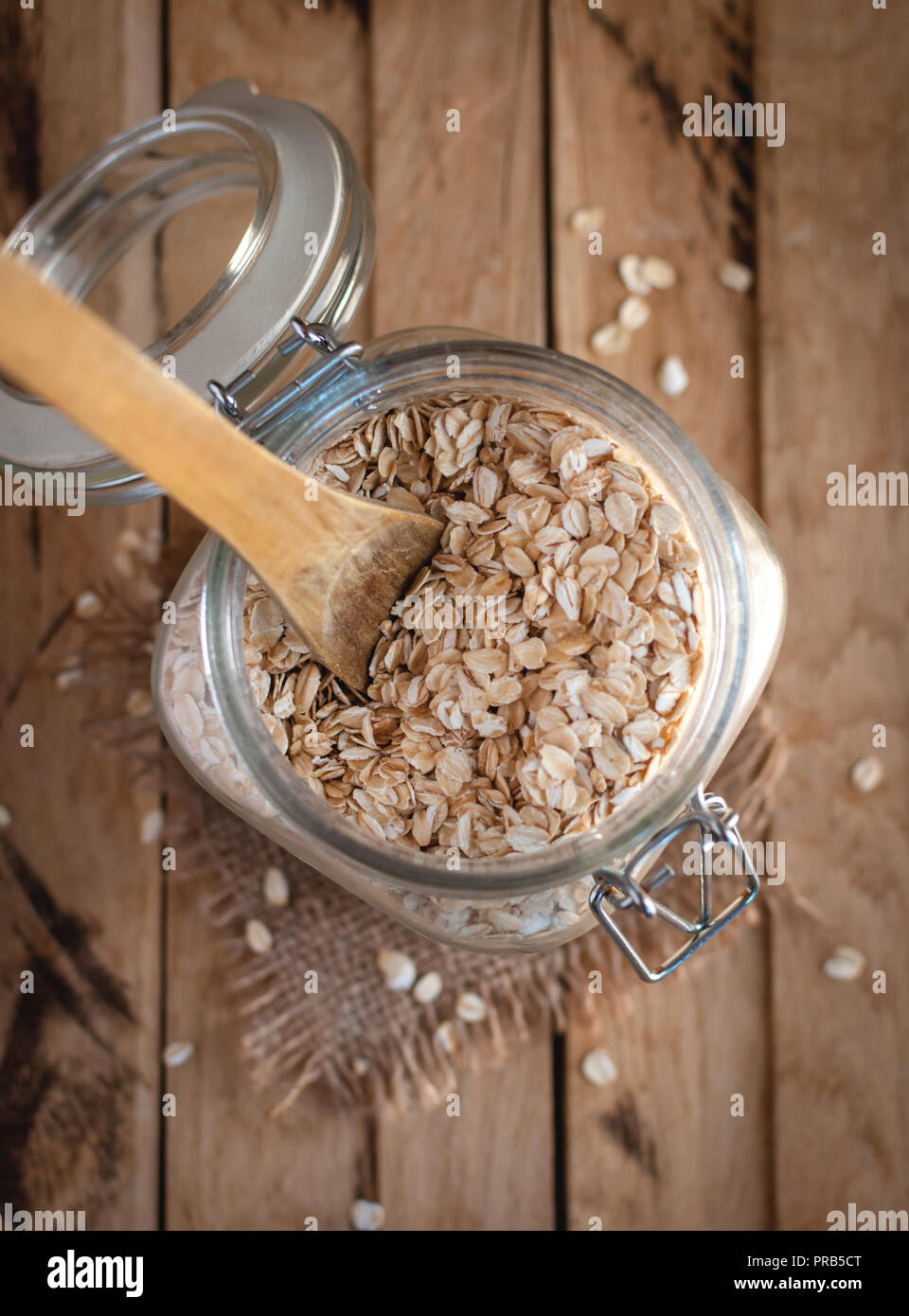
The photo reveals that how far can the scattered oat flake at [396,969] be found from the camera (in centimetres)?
71

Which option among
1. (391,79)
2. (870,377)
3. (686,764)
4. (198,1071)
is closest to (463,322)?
(391,79)

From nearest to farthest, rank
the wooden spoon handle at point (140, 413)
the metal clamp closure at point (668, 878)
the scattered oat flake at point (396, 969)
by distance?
the wooden spoon handle at point (140, 413) < the metal clamp closure at point (668, 878) < the scattered oat flake at point (396, 969)

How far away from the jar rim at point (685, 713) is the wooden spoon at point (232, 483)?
39mm

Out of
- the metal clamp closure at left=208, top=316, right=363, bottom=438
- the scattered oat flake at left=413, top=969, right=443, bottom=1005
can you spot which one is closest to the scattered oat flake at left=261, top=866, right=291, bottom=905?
the scattered oat flake at left=413, top=969, right=443, bottom=1005

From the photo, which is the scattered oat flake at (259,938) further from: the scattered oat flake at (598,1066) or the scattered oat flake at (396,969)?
the scattered oat flake at (598,1066)

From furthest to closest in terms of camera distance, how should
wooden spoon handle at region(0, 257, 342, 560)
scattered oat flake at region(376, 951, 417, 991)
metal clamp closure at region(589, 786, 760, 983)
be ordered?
scattered oat flake at region(376, 951, 417, 991) → metal clamp closure at region(589, 786, 760, 983) → wooden spoon handle at region(0, 257, 342, 560)

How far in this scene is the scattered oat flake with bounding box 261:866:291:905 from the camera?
715 millimetres

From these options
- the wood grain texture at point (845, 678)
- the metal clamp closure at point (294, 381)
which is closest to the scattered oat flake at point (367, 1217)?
the wood grain texture at point (845, 678)

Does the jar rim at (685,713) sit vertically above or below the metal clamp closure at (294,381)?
below

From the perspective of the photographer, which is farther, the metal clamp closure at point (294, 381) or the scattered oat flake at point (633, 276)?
the scattered oat flake at point (633, 276)

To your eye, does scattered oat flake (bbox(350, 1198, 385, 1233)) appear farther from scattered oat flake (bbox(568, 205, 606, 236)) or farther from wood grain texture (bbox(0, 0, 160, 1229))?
scattered oat flake (bbox(568, 205, 606, 236))

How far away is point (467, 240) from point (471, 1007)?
1.79ft

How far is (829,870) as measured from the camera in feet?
2.37

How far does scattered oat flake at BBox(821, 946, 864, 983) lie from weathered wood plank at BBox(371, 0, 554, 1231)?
21 centimetres
